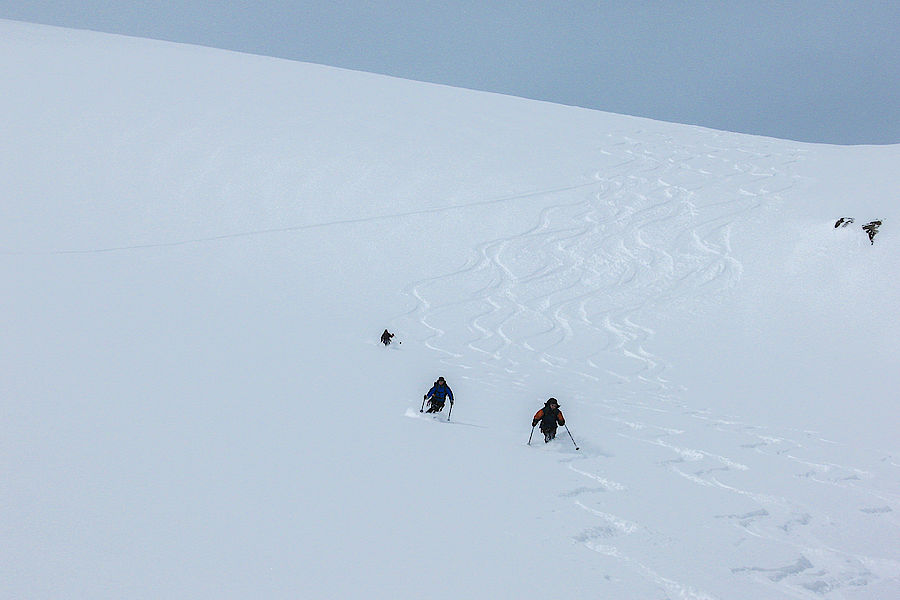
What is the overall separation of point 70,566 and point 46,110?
26.4m

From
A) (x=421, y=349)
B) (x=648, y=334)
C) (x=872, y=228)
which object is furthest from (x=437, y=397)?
(x=872, y=228)

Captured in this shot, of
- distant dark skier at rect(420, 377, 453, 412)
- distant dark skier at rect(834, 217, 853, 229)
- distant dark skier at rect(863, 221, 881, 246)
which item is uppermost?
distant dark skier at rect(834, 217, 853, 229)

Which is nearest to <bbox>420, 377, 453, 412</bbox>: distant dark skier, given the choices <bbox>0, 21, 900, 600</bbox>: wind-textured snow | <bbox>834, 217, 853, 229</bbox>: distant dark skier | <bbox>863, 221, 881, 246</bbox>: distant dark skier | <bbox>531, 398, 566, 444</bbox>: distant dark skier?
<bbox>0, 21, 900, 600</bbox>: wind-textured snow

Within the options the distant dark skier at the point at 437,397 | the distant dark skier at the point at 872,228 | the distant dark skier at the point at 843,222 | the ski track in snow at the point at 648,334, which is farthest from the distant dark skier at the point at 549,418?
the distant dark skier at the point at 843,222

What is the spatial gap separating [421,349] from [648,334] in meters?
5.38

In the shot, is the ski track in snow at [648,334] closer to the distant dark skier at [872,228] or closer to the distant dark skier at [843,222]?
the distant dark skier at [843,222]

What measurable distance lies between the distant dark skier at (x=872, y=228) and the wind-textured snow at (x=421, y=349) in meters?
0.30

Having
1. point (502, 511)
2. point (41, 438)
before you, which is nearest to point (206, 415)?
point (41, 438)

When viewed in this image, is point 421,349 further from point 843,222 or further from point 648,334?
point 843,222

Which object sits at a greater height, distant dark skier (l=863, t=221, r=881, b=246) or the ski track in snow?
distant dark skier (l=863, t=221, r=881, b=246)

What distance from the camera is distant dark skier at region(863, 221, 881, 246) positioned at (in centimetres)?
1487

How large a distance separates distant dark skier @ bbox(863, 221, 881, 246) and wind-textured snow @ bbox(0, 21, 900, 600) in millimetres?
300

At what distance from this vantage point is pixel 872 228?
1503 cm

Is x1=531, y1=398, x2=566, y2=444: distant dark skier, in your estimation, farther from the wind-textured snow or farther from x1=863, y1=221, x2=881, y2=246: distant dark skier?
x1=863, y1=221, x2=881, y2=246: distant dark skier
